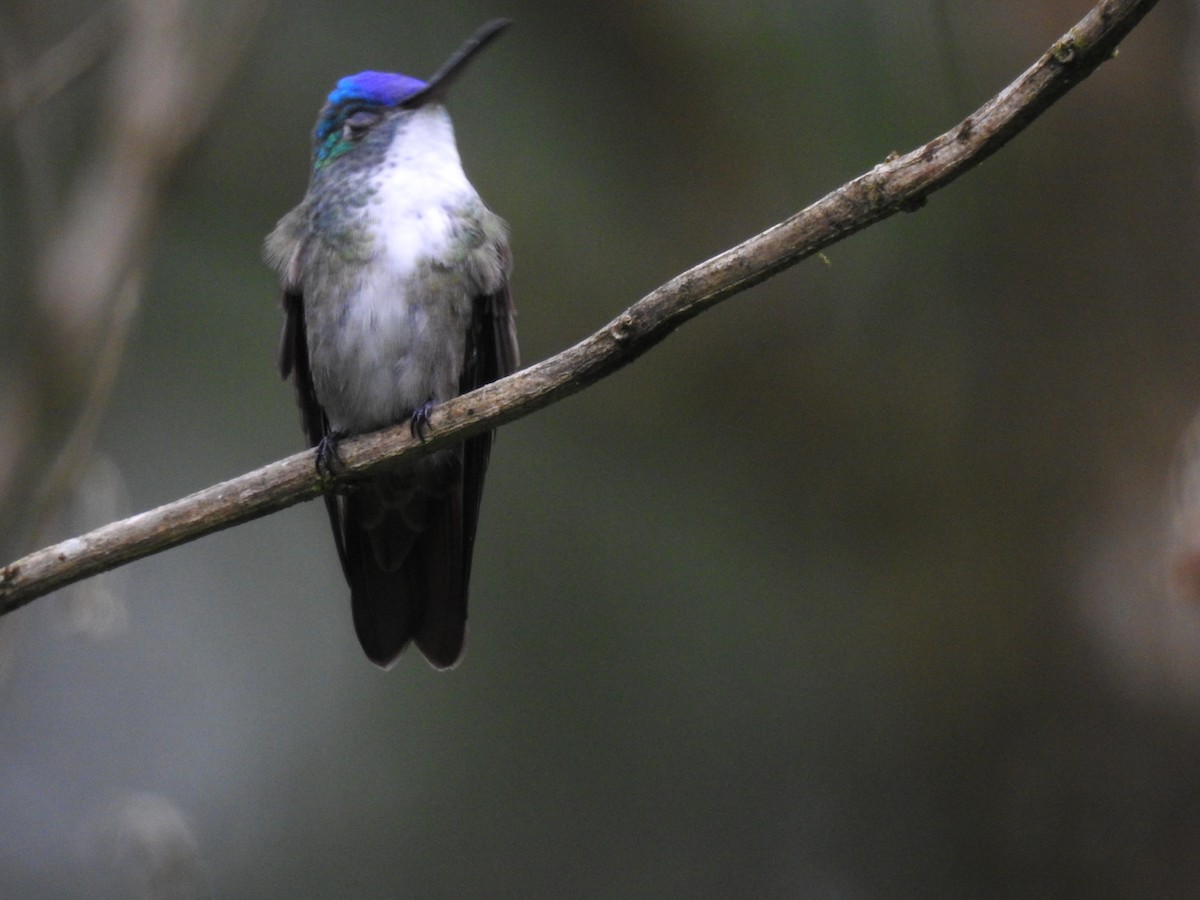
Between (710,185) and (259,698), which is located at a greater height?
(710,185)

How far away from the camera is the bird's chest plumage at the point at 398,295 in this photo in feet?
11.8

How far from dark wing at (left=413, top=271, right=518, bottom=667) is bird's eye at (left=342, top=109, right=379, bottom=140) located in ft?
2.28

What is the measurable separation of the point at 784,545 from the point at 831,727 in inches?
35.6

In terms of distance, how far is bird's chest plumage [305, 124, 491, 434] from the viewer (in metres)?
3.60

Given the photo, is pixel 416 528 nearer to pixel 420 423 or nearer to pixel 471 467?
pixel 471 467

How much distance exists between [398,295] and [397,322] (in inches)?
3.0

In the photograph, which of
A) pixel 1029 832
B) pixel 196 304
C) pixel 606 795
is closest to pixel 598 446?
pixel 606 795

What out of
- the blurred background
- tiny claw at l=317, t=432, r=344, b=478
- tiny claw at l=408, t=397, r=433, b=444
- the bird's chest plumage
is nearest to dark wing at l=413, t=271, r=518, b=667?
the bird's chest plumage

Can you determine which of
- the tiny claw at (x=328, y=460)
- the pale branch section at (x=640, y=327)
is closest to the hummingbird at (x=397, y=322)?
the tiny claw at (x=328, y=460)

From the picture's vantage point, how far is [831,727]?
238 inches

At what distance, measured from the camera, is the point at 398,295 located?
3607 millimetres

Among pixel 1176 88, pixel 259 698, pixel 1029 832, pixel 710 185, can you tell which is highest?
pixel 710 185

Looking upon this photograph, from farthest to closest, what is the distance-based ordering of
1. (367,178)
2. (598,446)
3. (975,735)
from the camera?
(598,446), (975,735), (367,178)

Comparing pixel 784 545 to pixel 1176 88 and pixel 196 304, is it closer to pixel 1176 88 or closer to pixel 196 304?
pixel 1176 88
